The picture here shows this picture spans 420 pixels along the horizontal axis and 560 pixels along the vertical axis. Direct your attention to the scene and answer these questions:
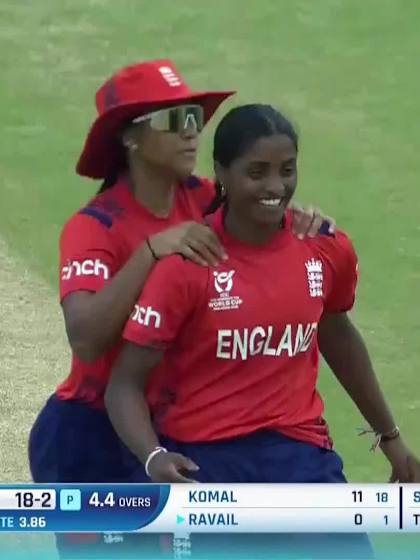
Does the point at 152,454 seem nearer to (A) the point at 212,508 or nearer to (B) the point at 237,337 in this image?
(A) the point at 212,508

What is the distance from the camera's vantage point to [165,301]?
15.0 feet

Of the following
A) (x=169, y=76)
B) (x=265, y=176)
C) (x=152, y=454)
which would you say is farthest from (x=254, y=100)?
(x=152, y=454)

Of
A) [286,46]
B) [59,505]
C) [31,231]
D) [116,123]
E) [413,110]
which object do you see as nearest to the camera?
[59,505]

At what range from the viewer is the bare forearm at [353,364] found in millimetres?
5055

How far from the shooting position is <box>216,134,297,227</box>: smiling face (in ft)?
15.1

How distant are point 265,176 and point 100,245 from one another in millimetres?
513

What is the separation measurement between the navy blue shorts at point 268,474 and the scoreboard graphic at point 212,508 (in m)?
0.05

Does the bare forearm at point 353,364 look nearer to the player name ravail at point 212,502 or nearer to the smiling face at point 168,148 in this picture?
the smiling face at point 168,148

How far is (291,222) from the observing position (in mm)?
4812

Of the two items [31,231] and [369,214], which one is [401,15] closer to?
[369,214]

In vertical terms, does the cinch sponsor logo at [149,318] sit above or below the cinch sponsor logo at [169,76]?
below

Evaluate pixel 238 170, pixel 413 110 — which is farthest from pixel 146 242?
pixel 413 110

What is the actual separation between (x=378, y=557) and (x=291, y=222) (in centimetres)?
92

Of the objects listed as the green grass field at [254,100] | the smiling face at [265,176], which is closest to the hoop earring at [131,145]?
the smiling face at [265,176]
